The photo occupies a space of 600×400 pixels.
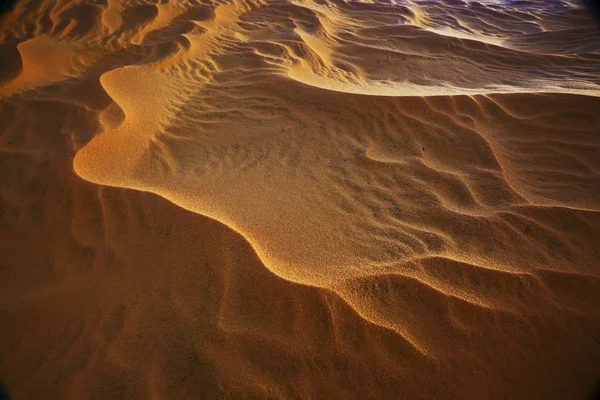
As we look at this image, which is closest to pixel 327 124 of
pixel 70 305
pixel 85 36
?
pixel 70 305

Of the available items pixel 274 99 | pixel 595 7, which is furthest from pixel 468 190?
pixel 595 7

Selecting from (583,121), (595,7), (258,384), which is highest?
(595,7)

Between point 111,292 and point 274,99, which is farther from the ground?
point 274,99

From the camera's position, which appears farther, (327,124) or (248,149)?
(327,124)

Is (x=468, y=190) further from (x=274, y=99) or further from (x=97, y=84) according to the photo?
(x=97, y=84)

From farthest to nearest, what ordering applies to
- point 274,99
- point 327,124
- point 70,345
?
point 274,99, point 327,124, point 70,345

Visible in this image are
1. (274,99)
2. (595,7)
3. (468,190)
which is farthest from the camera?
(595,7)

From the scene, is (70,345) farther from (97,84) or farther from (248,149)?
(97,84)
